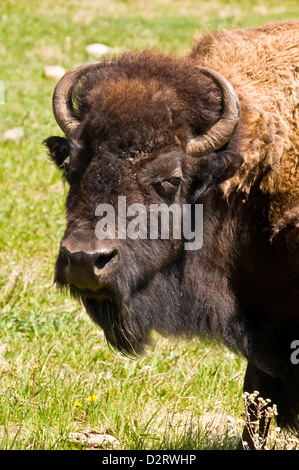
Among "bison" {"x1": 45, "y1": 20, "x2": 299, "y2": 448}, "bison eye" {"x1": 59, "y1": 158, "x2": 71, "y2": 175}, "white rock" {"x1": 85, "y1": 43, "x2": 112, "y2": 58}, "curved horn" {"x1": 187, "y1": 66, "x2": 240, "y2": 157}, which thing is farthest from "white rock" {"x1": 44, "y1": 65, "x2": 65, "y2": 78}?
"curved horn" {"x1": 187, "y1": 66, "x2": 240, "y2": 157}

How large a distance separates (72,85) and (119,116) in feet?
2.32

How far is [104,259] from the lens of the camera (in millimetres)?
4125

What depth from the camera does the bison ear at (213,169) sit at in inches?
177

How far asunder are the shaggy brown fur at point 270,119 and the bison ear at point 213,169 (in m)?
0.09

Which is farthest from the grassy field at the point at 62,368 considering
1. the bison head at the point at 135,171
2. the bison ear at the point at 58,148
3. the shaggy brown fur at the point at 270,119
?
the bison ear at the point at 58,148

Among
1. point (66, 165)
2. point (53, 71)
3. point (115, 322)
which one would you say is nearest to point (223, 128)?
point (66, 165)

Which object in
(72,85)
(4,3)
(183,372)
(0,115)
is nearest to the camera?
(72,85)

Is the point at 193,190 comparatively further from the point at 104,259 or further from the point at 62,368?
the point at 62,368

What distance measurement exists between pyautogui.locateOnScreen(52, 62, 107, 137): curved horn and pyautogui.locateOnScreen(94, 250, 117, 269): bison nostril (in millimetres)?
973

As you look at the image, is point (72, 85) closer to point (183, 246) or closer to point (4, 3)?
point (183, 246)

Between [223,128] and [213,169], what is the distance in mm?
242

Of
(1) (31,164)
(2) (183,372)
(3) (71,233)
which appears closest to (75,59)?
(1) (31,164)

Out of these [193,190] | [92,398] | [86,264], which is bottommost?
[92,398]

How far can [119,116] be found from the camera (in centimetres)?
433
